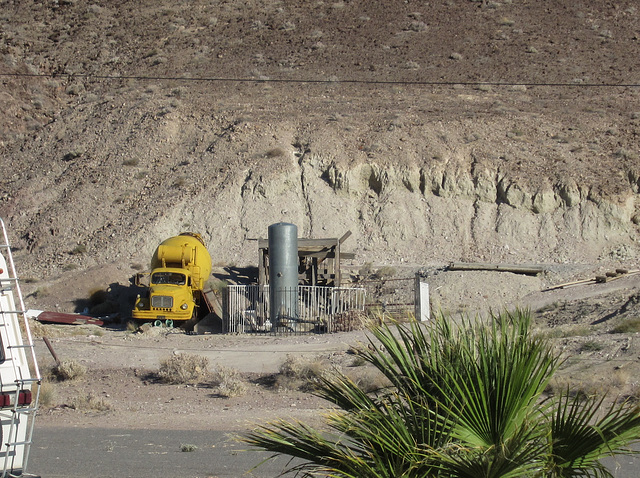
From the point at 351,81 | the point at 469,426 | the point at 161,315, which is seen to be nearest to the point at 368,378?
the point at 469,426

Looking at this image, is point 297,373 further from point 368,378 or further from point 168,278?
point 168,278

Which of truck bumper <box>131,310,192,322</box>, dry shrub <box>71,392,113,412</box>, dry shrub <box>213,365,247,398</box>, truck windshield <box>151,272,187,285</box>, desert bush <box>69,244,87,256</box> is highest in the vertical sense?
desert bush <box>69,244,87,256</box>

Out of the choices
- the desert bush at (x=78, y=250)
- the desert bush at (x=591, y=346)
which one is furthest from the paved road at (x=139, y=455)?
the desert bush at (x=78, y=250)

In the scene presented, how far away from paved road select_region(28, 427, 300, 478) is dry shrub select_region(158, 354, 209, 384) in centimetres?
308

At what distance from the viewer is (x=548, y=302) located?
22797mm

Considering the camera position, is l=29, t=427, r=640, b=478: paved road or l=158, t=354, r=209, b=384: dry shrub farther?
l=158, t=354, r=209, b=384: dry shrub

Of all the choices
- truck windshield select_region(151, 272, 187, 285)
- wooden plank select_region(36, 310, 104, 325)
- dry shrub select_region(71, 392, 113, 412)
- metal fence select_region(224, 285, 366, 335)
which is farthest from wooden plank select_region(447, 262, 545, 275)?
dry shrub select_region(71, 392, 113, 412)

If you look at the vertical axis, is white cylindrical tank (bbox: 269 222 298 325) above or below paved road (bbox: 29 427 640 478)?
above

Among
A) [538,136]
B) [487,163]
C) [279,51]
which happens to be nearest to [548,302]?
[487,163]

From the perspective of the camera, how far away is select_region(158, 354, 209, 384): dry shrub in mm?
13977

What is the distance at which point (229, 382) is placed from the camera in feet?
43.7

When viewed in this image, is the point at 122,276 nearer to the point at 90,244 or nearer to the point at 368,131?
the point at 90,244

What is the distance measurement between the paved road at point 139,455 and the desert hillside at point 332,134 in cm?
1719

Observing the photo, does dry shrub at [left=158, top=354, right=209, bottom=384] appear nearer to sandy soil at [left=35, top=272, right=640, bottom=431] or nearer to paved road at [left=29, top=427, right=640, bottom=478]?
sandy soil at [left=35, top=272, right=640, bottom=431]
